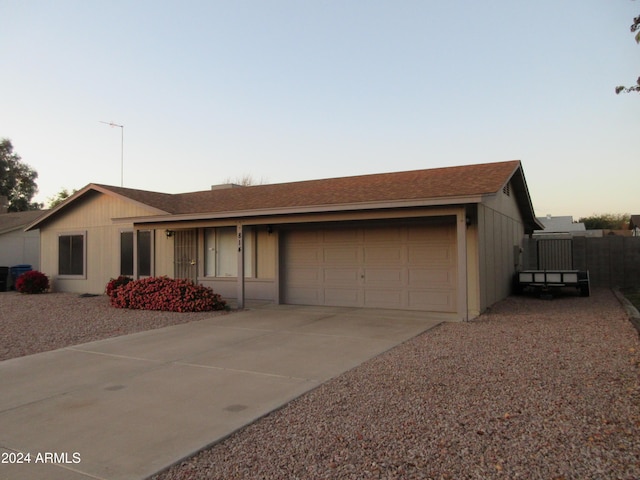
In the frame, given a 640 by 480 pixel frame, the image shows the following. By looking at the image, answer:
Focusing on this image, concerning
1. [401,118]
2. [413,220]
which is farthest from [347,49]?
[413,220]

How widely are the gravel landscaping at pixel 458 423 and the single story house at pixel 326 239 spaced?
3.95 meters

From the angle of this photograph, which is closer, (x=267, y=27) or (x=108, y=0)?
(x=108, y=0)

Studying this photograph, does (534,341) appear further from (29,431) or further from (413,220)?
(29,431)

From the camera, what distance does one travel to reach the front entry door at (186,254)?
1530 centimetres

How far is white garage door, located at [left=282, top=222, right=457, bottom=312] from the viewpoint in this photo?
1165 centimetres

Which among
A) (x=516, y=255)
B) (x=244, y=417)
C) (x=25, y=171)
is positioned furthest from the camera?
(x=25, y=171)

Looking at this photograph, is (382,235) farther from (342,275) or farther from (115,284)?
(115,284)

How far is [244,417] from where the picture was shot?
14.9ft

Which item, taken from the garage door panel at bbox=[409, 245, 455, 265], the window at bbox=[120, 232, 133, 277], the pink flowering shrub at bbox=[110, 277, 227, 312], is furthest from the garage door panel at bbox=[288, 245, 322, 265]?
the window at bbox=[120, 232, 133, 277]

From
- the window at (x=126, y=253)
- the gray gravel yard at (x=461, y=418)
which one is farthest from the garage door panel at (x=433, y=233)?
the window at (x=126, y=253)

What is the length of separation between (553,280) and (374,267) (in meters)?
5.75

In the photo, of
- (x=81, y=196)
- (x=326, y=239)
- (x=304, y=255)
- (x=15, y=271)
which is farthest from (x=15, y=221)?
(x=326, y=239)

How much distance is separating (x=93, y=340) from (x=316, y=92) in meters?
11.1

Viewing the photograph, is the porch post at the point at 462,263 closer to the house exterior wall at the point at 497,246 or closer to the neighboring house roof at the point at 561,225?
the house exterior wall at the point at 497,246
